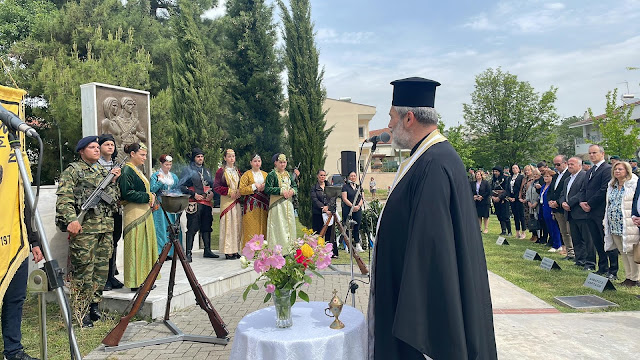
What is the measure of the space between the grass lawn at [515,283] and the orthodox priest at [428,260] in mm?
3689

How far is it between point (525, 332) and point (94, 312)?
16.8 ft

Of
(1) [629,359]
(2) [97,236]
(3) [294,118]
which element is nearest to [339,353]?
(1) [629,359]

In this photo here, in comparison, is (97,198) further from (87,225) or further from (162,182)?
(162,182)

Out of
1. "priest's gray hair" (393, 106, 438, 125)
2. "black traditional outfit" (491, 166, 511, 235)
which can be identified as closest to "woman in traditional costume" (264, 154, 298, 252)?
"priest's gray hair" (393, 106, 438, 125)

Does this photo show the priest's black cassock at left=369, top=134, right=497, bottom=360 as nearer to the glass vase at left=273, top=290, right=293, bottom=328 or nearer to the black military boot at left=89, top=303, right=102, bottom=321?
the glass vase at left=273, top=290, right=293, bottom=328

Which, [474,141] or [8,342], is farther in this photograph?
[474,141]

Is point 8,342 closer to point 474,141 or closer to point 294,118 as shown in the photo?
point 294,118

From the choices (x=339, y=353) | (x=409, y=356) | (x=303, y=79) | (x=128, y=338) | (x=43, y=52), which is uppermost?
(x=43, y=52)

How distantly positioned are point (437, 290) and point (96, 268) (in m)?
4.50

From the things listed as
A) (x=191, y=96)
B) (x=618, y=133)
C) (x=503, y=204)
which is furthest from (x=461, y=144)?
(x=191, y=96)

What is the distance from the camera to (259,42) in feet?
50.9

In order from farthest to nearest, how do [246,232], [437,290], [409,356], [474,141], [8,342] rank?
[474,141] < [246,232] < [8,342] < [409,356] < [437,290]

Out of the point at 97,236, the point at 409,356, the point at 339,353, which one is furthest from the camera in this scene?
the point at 97,236

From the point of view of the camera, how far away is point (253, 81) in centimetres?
1527
